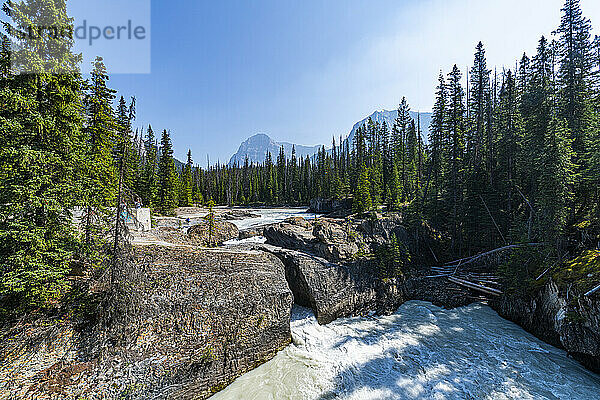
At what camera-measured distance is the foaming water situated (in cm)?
819

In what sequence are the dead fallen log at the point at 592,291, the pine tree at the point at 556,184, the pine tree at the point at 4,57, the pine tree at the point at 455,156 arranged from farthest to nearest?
the pine tree at the point at 455,156 → the pine tree at the point at 556,184 → the dead fallen log at the point at 592,291 → the pine tree at the point at 4,57

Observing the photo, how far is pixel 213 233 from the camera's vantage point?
1778 cm

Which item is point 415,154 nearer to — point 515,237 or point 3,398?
point 515,237

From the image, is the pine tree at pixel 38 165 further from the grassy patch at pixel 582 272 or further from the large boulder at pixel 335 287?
the grassy patch at pixel 582 272

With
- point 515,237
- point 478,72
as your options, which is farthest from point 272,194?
point 515,237

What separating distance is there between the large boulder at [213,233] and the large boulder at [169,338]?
21.7ft

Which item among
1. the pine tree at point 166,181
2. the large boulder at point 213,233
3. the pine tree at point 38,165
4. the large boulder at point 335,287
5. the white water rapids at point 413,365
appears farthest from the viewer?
the pine tree at point 166,181

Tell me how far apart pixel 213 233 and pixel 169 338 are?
408 inches

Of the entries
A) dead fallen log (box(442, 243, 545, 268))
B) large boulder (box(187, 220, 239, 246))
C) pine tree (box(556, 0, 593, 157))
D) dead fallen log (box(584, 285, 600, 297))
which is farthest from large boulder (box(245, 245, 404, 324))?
pine tree (box(556, 0, 593, 157))

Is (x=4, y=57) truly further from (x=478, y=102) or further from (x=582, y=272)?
(x=478, y=102)

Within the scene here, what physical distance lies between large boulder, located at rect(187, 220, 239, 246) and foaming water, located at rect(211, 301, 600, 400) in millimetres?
8464

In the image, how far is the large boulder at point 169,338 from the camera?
20.7ft

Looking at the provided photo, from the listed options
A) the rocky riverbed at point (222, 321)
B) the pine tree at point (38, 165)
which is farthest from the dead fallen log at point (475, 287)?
the pine tree at point (38, 165)

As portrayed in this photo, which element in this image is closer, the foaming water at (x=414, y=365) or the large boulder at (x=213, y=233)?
the foaming water at (x=414, y=365)
